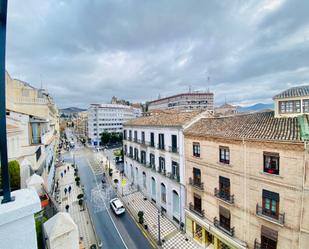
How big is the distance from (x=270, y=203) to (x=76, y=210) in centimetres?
2383

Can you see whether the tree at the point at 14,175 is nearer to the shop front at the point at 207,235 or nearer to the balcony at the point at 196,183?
the balcony at the point at 196,183

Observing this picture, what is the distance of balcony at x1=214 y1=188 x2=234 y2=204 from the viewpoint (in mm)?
14366

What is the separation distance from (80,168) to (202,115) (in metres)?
36.3

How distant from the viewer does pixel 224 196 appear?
15.0 metres

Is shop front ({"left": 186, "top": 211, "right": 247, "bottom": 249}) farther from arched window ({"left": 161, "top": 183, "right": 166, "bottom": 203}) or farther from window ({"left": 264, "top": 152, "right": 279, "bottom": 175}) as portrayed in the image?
window ({"left": 264, "top": 152, "right": 279, "bottom": 175})

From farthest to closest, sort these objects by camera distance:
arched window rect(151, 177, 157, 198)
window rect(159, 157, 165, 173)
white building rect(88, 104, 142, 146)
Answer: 1. white building rect(88, 104, 142, 146)
2. arched window rect(151, 177, 157, 198)
3. window rect(159, 157, 165, 173)

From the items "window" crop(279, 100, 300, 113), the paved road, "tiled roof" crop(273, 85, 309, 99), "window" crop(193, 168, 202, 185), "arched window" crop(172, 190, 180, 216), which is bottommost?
the paved road

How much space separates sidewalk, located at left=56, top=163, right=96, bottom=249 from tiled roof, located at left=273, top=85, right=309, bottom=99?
22876 mm

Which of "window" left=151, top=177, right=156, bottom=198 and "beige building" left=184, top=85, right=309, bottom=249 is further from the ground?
"beige building" left=184, top=85, right=309, bottom=249

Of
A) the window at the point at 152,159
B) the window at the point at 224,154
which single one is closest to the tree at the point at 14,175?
the window at the point at 224,154

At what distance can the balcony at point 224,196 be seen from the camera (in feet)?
47.1

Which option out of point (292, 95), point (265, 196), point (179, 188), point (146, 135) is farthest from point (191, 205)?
point (292, 95)

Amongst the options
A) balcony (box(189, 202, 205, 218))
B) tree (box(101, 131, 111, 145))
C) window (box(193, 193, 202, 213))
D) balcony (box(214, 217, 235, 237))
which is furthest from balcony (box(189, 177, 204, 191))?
tree (box(101, 131, 111, 145))

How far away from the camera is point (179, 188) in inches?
774
